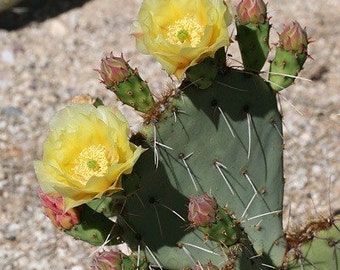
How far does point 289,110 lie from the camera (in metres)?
2.76

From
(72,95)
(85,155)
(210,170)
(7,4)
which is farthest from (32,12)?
(85,155)

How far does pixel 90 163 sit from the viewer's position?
1.37 meters

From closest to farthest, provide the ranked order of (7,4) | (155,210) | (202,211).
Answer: (202,211), (155,210), (7,4)

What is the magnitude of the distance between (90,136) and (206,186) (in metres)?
0.29

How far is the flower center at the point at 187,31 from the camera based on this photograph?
1.42m

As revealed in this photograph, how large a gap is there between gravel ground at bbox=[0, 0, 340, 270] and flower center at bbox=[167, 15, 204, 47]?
1.76 feet

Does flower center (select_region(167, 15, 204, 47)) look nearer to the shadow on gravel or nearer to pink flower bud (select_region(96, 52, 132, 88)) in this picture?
pink flower bud (select_region(96, 52, 132, 88))

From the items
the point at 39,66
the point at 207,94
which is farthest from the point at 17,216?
the point at 207,94

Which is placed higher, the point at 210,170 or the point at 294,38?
the point at 294,38

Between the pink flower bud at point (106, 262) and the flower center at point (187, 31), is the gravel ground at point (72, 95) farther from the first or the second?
the pink flower bud at point (106, 262)

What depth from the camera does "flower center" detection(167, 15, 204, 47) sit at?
1420 mm

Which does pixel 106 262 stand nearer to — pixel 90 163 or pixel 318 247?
pixel 90 163

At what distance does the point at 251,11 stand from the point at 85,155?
394 mm

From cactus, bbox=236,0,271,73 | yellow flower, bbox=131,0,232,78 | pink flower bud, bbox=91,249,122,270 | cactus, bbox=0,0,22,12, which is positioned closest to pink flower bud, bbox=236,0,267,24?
cactus, bbox=236,0,271,73
